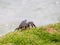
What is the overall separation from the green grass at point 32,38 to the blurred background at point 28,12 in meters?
9.05

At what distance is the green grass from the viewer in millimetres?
6936

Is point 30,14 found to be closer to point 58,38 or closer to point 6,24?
point 6,24

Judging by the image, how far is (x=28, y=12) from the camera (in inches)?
762

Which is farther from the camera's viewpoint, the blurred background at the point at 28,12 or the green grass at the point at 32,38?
the blurred background at the point at 28,12

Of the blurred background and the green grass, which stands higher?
the blurred background

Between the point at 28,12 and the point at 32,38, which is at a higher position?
the point at 28,12

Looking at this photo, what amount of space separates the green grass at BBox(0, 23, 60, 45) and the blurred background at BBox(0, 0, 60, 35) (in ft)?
29.7

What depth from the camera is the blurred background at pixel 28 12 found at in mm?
17688

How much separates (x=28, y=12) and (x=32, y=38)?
12.3 metres

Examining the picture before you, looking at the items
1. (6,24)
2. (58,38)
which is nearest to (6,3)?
(6,24)

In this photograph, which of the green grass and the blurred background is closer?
the green grass

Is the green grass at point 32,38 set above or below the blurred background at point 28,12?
below

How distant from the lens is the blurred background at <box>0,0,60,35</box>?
17688 mm

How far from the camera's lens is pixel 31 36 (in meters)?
7.22
